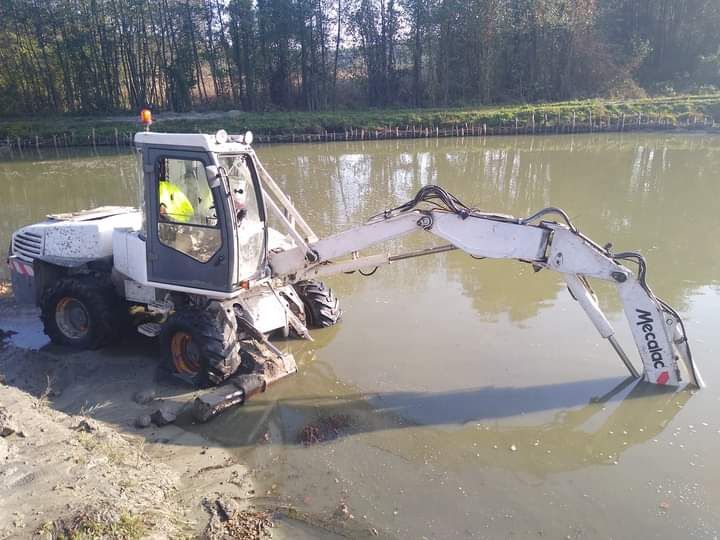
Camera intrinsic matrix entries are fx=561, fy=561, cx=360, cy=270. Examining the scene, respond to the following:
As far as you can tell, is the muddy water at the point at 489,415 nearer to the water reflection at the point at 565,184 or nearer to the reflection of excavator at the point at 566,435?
the reflection of excavator at the point at 566,435

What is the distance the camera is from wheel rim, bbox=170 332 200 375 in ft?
19.3

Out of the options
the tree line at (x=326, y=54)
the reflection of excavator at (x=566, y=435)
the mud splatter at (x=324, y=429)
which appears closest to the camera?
the reflection of excavator at (x=566, y=435)

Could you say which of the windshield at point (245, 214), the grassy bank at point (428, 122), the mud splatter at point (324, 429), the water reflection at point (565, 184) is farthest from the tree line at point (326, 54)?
the mud splatter at point (324, 429)

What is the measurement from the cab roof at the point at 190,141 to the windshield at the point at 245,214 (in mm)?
106

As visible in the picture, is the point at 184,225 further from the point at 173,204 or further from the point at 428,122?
the point at 428,122

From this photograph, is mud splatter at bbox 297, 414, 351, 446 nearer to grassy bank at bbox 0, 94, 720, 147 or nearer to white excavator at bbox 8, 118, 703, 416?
white excavator at bbox 8, 118, 703, 416

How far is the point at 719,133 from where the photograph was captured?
26.5 metres

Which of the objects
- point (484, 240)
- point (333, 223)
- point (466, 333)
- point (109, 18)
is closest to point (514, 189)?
point (333, 223)

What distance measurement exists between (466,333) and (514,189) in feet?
30.3

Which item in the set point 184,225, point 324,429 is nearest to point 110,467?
point 324,429

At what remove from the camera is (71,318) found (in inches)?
268

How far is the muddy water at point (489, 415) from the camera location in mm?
4102

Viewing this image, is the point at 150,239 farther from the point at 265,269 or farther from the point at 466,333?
A: the point at 466,333

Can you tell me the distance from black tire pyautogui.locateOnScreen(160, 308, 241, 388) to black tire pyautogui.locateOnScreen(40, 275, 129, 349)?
1018 millimetres
